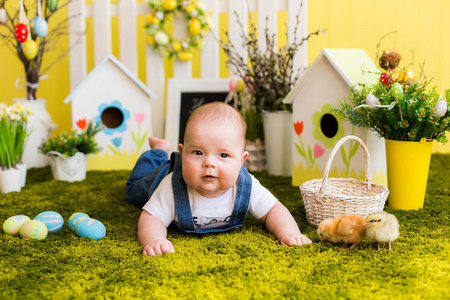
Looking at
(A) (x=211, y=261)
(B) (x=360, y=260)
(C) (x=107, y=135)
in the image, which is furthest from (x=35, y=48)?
(B) (x=360, y=260)

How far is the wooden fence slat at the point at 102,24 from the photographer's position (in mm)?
3209

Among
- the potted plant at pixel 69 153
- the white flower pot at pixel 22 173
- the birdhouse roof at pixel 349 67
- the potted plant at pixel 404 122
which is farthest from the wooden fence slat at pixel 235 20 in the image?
the white flower pot at pixel 22 173

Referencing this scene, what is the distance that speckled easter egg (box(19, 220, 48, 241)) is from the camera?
1.63 metres

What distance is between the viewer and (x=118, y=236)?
1.70 metres

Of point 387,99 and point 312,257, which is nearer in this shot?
point 312,257

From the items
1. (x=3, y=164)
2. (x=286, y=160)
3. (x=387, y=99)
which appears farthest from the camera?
(x=286, y=160)

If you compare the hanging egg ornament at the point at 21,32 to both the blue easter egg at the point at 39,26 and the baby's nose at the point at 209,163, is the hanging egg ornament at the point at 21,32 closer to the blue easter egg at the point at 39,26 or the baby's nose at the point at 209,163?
the blue easter egg at the point at 39,26

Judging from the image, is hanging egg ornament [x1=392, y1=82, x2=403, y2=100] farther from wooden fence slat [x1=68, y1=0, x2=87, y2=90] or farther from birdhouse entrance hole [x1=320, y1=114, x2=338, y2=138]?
wooden fence slat [x1=68, y1=0, x2=87, y2=90]

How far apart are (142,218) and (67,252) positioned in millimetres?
255

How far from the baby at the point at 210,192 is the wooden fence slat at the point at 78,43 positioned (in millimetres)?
1697

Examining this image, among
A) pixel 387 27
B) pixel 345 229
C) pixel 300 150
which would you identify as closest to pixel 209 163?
pixel 345 229

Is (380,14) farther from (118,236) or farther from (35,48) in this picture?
(118,236)

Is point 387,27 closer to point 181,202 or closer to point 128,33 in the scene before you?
point 128,33

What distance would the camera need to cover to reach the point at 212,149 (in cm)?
153
